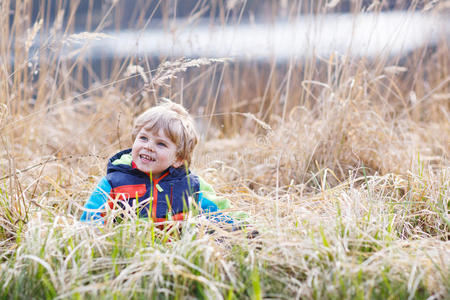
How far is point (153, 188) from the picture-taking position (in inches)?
95.0

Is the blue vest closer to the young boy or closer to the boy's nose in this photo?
the young boy

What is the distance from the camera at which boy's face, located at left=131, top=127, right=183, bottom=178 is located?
2.39m

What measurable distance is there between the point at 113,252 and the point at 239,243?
18.5 inches

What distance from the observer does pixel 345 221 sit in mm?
1836

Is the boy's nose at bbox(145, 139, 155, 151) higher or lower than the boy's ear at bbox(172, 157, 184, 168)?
higher

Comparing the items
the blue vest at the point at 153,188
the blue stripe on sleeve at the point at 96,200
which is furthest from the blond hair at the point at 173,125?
the blue stripe on sleeve at the point at 96,200

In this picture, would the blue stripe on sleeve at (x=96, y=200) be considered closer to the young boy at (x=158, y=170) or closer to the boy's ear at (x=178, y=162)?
the young boy at (x=158, y=170)

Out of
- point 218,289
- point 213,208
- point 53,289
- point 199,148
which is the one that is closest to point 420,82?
point 199,148

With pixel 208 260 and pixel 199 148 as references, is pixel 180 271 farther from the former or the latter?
pixel 199 148

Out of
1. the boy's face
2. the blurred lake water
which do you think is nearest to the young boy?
the boy's face

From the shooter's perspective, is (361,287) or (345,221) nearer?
(361,287)

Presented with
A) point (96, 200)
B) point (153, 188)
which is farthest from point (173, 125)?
point (96, 200)

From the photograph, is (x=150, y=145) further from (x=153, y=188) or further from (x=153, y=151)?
(x=153, y=188)

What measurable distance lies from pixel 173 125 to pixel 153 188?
0.32 m
